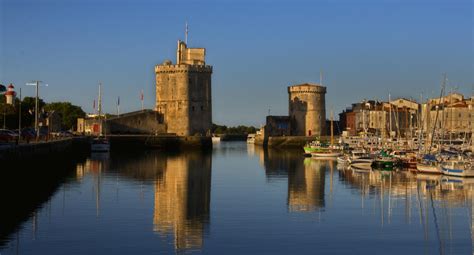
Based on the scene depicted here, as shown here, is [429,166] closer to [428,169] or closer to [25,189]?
[428,169]

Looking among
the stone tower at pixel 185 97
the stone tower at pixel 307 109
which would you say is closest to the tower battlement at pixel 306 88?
the stone tower at pixel 307 109

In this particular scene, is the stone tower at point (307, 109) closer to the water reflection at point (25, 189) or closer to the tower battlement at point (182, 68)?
the tower battlement at point (182, 68)

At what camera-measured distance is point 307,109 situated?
85.4 m

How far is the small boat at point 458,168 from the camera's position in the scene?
34.2m

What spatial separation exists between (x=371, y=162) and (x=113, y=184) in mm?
17857

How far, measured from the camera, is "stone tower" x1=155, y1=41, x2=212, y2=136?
71688mm

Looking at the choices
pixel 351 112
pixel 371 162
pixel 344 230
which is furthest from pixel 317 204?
pixel 351 112

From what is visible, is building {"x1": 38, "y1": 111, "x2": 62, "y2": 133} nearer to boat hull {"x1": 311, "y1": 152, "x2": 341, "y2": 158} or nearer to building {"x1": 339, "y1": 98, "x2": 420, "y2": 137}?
boat hull {"x1": 311, "y1": 152, "x2": 341, "y2": 158}

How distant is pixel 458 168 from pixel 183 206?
631 inches

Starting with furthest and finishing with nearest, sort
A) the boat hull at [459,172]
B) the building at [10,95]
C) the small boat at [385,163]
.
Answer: the building at [10,95], the small boat at [385,163], the boat hull at [459,172]

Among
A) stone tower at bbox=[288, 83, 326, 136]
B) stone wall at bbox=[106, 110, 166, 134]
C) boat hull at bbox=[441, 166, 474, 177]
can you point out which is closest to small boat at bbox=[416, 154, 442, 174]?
boat hull at bbox=[441, 166, 474, 177]

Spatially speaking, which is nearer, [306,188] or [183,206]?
[183,206]

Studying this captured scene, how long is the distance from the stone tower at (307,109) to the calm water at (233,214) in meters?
49.0

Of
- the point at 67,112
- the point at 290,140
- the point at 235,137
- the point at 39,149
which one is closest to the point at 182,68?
the point at 290,140
